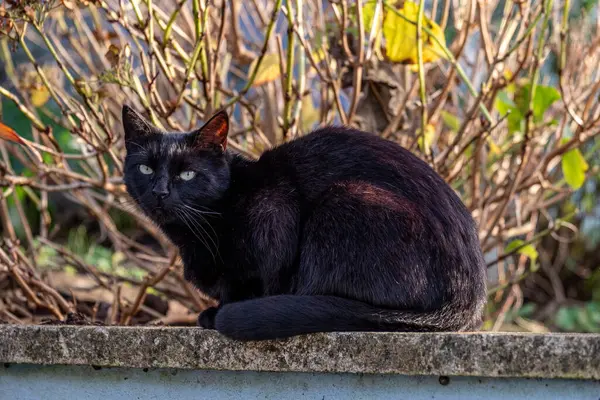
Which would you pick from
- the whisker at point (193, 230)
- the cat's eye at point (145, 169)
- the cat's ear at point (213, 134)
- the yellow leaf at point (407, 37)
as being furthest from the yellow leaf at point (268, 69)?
the whisker at point (193, 230)

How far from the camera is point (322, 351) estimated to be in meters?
1.72

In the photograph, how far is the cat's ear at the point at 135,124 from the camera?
2266mm

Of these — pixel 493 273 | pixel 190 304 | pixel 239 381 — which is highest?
pixel 239 381

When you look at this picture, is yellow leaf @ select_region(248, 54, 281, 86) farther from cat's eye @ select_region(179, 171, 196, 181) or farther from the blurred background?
cat's eye @ select_region(179, 171, 196, 181)

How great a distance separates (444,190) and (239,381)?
721 millimetres

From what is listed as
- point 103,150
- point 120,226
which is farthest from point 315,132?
point 120,226

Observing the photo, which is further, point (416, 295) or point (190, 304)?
point (190, 304)

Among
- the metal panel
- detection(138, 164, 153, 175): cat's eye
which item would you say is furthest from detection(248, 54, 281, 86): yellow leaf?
the metal panel

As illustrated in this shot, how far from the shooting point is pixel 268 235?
2020 mm

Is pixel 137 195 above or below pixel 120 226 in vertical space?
above

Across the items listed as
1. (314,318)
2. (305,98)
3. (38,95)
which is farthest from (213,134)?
(38,95)

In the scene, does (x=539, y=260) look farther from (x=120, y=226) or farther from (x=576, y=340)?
(x=576, y=340)

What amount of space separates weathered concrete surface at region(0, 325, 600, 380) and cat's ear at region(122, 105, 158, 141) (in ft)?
2.17

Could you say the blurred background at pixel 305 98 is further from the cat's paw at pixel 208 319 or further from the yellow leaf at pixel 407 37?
the cat's paw at pixel 208 319
